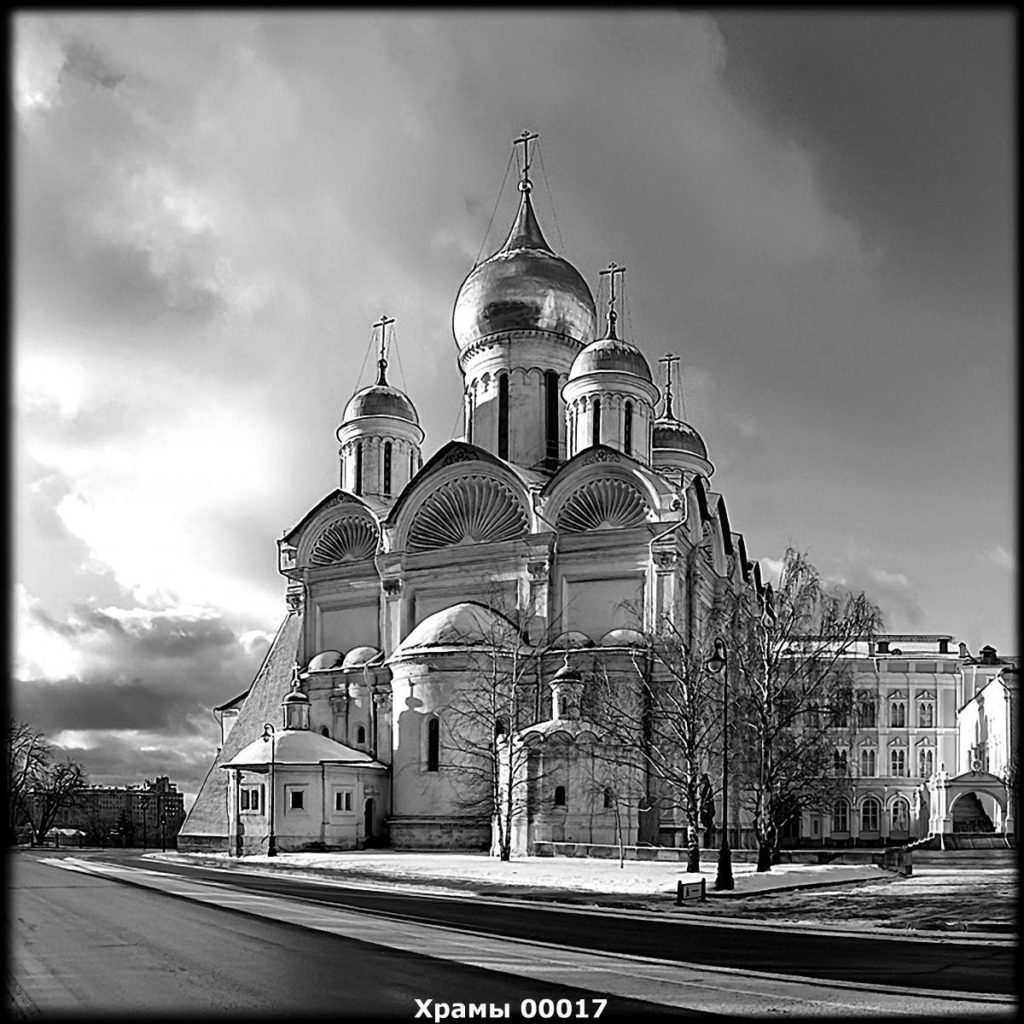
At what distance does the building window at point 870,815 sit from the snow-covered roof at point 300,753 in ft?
123

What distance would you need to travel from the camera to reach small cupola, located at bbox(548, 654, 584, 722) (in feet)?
161

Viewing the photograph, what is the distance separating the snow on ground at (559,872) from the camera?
32.4 metres

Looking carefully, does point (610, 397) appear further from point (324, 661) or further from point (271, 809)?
point (271, 809)

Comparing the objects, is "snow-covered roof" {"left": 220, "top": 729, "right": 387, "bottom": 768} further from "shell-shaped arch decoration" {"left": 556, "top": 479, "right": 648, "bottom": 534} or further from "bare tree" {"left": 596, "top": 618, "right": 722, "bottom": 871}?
"shell-shaped arch decoration" {"left": 556, "top": 479, "right": 648, "bottom": 534}

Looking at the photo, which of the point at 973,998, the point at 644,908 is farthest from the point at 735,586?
the point at 973,998

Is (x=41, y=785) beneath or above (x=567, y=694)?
beneath

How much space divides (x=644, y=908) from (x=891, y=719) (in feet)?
201

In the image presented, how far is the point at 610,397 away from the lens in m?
59.3

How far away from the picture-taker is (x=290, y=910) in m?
23.8

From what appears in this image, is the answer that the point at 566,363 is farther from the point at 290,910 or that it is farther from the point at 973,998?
the point at 973,998

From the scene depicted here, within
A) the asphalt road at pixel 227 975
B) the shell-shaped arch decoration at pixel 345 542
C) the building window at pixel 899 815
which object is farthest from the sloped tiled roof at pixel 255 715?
the asphalt road at pixel 227 975

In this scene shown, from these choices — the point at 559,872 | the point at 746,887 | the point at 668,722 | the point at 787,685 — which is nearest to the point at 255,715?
the point at 668,722

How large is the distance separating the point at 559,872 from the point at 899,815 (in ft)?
162

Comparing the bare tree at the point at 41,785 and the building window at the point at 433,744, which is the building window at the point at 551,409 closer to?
the building window at the point at 433,744
